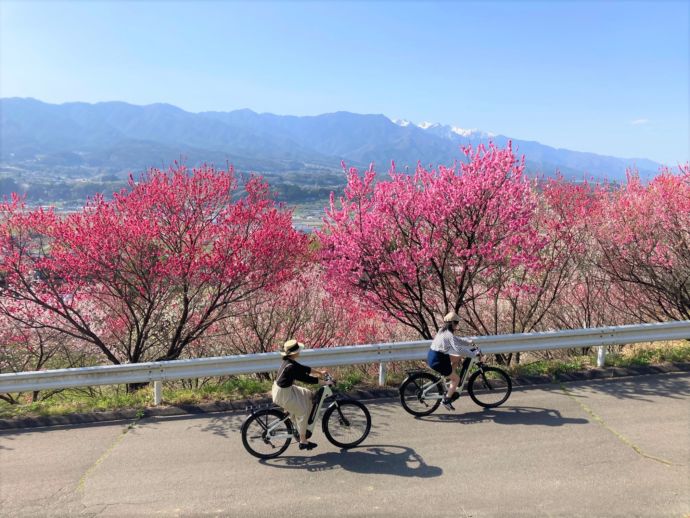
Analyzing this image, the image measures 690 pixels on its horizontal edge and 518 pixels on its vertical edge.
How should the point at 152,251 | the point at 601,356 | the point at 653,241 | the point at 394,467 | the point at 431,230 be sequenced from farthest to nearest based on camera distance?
the point at 653,241 → the point at 431,230 → the point at 152,251 → the point at 601,356 → the point at 394,467

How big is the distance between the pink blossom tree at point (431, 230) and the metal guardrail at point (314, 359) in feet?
6.83

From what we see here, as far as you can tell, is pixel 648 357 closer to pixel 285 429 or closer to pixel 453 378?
pixel 453 378

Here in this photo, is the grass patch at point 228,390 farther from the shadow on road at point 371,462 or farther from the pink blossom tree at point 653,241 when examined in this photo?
the pink blossom tree at point 653,241

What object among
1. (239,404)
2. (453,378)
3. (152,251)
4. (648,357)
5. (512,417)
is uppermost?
(152,251)

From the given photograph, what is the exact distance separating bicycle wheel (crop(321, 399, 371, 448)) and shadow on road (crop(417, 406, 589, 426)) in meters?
1.09

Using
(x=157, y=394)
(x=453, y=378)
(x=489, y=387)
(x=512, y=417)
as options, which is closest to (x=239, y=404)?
(x=157, y=394)

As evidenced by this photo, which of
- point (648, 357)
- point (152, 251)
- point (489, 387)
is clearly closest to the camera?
point (489, 387)

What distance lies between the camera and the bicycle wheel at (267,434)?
19.1 feet

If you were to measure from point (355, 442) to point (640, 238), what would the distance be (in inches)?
412

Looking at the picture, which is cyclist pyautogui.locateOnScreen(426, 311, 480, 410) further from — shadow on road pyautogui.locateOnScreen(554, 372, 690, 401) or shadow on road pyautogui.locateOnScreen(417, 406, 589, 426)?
shadow on road pyautogui.locateOnScreen(554, 372, 690, 401)

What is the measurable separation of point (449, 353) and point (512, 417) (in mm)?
1320

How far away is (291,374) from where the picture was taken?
5656mm

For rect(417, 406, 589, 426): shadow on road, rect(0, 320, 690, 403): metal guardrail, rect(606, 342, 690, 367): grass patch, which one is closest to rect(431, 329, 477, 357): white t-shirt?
rect(417, 406, 589, 426): shadow on road

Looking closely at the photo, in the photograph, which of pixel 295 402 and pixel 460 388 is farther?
pixel 460 388
